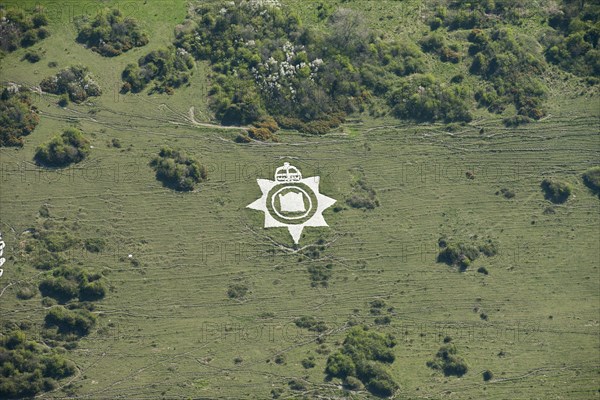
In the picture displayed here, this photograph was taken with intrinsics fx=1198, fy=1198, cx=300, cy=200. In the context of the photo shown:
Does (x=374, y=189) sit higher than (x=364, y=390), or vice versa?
(x=374, y=189)

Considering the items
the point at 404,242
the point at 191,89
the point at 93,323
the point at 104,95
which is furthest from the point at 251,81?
the point at 93,323

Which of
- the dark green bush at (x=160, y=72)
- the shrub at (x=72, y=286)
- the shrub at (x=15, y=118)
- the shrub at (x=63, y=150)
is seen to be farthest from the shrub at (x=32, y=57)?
the shrub at (x=72, y=286)

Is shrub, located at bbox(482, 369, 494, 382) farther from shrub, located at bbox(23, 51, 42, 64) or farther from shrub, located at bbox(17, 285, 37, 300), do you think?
shrub, located at bbox(23, 51, 42, 64)

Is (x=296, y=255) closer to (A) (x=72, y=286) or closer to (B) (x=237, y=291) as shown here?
(B) (x=237, y=291)

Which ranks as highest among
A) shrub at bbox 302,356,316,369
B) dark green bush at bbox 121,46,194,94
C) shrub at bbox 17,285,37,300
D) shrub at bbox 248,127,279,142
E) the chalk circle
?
dark green bush at bbox 121,46,194,94

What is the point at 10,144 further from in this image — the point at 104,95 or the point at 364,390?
the point at 364,390

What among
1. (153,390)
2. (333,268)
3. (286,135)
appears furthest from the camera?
(286,135)

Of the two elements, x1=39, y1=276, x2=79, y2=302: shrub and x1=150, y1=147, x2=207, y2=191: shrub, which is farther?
x1=150, y1=147, x2=207, y2=191: shrub

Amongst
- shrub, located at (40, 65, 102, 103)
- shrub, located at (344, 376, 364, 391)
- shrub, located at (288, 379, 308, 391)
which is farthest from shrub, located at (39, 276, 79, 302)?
shrub, located at (344, 376, 364, 391)

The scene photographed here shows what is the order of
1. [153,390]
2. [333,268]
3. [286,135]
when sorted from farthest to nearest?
[286,135], [333,268], [153,390]
